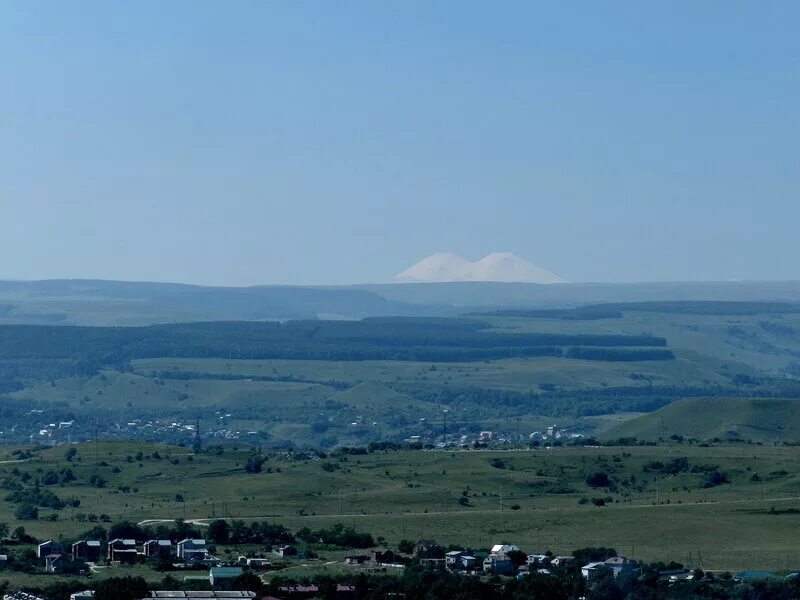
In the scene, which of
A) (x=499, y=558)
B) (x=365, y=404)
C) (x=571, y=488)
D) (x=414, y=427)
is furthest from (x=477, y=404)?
(x=499, y=558)

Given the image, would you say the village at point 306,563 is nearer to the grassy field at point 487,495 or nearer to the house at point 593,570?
the house at point 593,570

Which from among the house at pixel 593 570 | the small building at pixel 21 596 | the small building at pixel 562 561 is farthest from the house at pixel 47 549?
the house at pixel 593 570

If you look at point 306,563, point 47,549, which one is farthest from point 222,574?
point 47,549

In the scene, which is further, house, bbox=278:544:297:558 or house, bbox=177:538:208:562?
house, bbox=278:544:297:558

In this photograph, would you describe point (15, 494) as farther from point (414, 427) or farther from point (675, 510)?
point (414, 427)

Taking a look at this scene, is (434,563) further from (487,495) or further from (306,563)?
(487,495)

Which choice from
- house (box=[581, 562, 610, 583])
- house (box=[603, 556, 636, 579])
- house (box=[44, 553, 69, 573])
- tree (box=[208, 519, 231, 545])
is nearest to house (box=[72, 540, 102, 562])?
house (box=[44, 553, 69, 573])

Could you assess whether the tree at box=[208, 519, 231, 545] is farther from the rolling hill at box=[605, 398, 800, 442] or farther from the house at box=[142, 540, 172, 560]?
the rolling hill at box=[605, 398, 800, 442]
